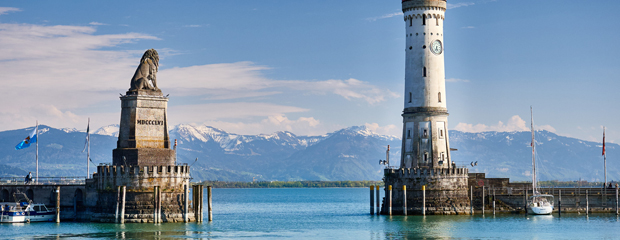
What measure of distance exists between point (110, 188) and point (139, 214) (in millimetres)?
3963

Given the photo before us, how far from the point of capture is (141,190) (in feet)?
277

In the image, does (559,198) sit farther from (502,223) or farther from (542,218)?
(502,223)

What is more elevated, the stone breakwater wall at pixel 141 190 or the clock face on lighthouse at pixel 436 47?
the clock face on lighthouse at pixel 436 47

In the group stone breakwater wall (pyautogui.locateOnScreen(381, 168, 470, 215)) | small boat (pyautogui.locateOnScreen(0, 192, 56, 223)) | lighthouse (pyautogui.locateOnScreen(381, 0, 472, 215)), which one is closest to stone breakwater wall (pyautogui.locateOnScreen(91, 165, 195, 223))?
small boat (pyautogui.locateOnScreen(0, 192, 56, 223))

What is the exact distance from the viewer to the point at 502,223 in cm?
9400

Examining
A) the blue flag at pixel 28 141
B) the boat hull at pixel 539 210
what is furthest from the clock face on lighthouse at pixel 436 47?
the blue flag at pixel 28 141

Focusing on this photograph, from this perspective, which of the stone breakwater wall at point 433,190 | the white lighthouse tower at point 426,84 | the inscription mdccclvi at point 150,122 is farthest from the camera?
the white lighthouse tower at point 426,84

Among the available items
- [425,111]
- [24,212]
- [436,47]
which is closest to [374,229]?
[425,111]

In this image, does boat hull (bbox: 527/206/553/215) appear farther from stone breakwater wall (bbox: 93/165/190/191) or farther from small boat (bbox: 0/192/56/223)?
small boat (bbox: 0/192/56/223)

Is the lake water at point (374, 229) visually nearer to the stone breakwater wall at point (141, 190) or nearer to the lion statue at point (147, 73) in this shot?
the stone breakwater wall at point (141, 190)

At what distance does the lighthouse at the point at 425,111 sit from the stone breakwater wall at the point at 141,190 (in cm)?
2676

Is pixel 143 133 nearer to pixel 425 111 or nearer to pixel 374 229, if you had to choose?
pixel 374 229

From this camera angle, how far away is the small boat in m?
89.2

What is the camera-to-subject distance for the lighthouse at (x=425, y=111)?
330 feet
